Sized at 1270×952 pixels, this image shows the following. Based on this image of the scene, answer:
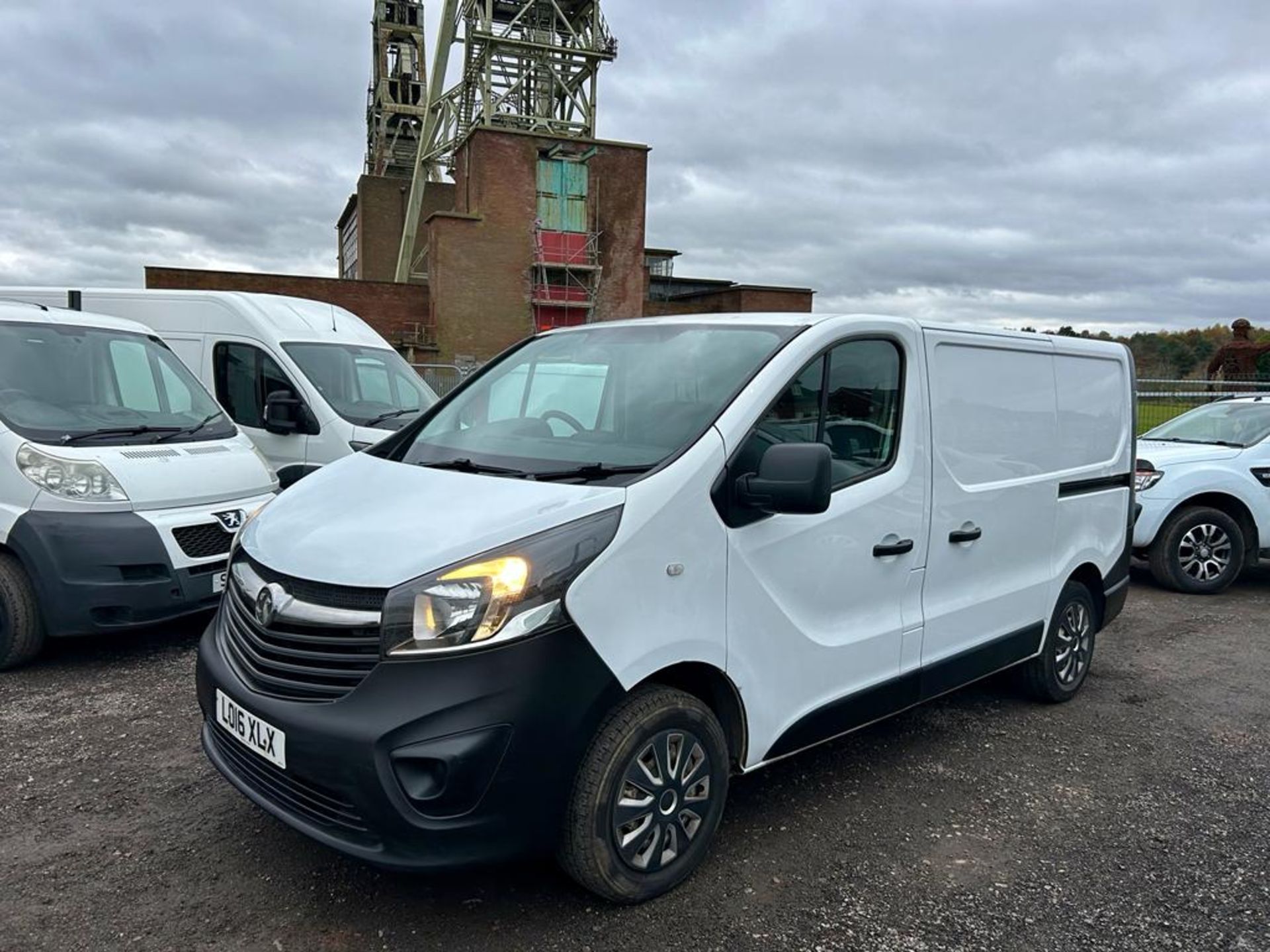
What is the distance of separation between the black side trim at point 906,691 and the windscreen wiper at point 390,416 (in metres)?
5.35

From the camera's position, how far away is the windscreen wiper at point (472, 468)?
3021 mm

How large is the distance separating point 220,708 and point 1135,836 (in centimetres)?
332

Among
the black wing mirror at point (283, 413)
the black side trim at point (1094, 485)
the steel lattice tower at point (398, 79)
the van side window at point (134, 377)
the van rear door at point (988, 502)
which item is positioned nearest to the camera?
the van rear door at point (988, 502)

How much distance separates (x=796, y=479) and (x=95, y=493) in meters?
3.95

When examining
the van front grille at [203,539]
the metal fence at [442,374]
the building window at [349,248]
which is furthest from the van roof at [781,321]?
the building window at [349,248]

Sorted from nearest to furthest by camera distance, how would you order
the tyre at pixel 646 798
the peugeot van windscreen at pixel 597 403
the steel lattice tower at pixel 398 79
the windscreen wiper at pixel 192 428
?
the tyre at pixel 646 798, the peugeot van windscreen at pixel 597 403, the windscreen wiper at pixel 192 428, the steel lattice tower at pixel 398 79

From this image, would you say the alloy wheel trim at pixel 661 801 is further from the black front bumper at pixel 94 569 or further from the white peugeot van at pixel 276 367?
the white peugeot van at pixel 276 367

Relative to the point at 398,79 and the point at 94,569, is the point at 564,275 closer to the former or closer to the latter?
the point at 398,79

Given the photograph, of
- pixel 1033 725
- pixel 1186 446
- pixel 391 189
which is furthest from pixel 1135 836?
pixel 391 189

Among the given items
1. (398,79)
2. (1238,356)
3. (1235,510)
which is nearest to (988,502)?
(1235,510)

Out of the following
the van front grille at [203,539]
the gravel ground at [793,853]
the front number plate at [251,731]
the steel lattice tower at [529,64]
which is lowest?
the gravel ground at [793,853]

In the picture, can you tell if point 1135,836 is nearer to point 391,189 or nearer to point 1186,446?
point 1186,446

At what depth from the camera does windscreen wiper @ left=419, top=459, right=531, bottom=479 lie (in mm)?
3021

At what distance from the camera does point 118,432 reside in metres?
5.21
